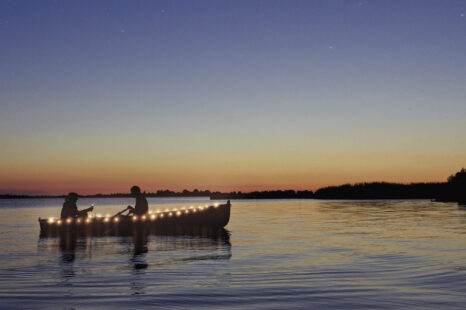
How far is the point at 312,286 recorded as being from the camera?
12.5m

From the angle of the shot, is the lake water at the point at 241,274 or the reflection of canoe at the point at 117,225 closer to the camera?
the lake water at the point at 241,274

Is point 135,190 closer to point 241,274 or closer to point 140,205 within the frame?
point 140,205

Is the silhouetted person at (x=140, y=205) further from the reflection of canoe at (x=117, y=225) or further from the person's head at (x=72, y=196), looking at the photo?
the person's head at (x=72, y=196)

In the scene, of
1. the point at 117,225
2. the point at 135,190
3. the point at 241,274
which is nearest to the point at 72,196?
the point at 117,225

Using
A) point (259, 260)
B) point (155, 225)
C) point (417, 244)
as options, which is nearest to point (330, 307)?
point (259, 260)

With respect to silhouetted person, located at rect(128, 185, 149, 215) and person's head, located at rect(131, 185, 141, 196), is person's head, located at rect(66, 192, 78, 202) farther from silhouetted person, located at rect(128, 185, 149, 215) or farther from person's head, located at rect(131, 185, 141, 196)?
person's head, located at rect(131, 185, 141, 196)

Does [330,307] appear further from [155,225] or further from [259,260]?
[155,225]

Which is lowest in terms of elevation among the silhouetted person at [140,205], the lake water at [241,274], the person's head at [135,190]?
the lake water at [241,274]

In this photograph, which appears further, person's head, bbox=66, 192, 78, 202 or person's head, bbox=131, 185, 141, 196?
person's head, bbox=66, 192, 78, 202

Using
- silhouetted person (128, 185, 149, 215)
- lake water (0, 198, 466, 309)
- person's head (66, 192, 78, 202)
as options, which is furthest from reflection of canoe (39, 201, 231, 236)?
lake water (0, 198, 466, 309)

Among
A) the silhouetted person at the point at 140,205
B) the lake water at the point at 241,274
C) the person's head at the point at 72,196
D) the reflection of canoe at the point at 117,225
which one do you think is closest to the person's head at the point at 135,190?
the silhouetted person at the point at 140,205

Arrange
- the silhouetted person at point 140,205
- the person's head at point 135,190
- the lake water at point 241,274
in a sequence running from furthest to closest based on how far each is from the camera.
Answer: the silhouetted person at point 140,205 < the person's head at point 135,190 < the lake water at point 241,274

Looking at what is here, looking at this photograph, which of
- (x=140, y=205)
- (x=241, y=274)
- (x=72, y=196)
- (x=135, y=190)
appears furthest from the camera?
(x=140, y=205)

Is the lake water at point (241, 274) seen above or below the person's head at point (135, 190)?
below
